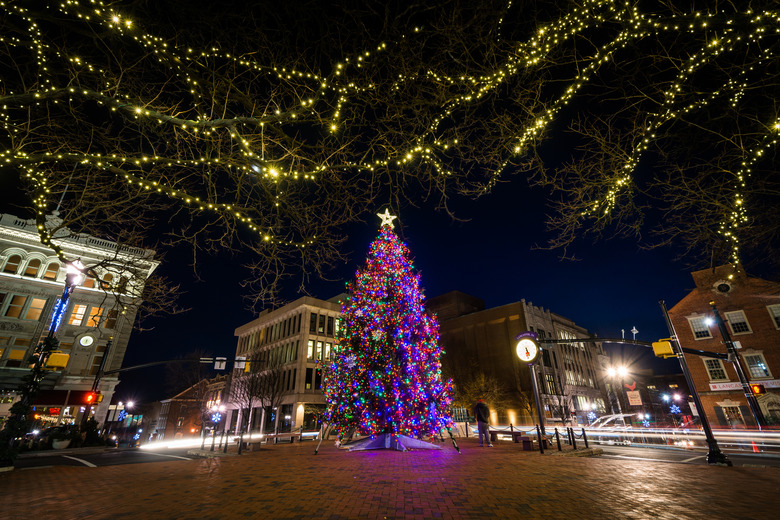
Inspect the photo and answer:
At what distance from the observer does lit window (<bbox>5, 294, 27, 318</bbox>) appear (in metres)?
27.8

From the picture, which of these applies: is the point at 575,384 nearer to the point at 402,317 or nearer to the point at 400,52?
the point at 402,317

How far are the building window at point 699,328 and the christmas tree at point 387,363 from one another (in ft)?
100

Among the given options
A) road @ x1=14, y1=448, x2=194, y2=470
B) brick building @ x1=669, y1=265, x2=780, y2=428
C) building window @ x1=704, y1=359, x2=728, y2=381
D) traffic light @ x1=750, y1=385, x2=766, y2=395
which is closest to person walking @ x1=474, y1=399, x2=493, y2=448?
road @ x1=14, y1=448, x2=194, y2=470

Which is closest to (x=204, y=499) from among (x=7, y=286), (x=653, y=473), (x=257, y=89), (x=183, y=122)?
(x=183, y=122)

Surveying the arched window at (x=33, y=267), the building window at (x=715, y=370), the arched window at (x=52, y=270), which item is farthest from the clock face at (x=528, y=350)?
the arched window at (x=33, y=267)

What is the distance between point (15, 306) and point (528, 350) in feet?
135

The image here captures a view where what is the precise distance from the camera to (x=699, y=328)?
3002 centimetres

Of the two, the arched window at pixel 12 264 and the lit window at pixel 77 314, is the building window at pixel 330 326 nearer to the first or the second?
the lit window at pixel 77 314

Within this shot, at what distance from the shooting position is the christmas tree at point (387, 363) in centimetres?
1262

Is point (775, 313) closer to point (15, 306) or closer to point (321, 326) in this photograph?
Answer: point (321, 326)

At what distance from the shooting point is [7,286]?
92.2 ft

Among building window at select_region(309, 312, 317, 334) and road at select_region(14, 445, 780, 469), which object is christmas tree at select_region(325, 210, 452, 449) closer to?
road at select_region(14, 445, 780, 469)

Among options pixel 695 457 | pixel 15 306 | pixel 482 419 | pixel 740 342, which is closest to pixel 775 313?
pixel 740 342

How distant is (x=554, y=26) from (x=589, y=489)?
26.5ft
